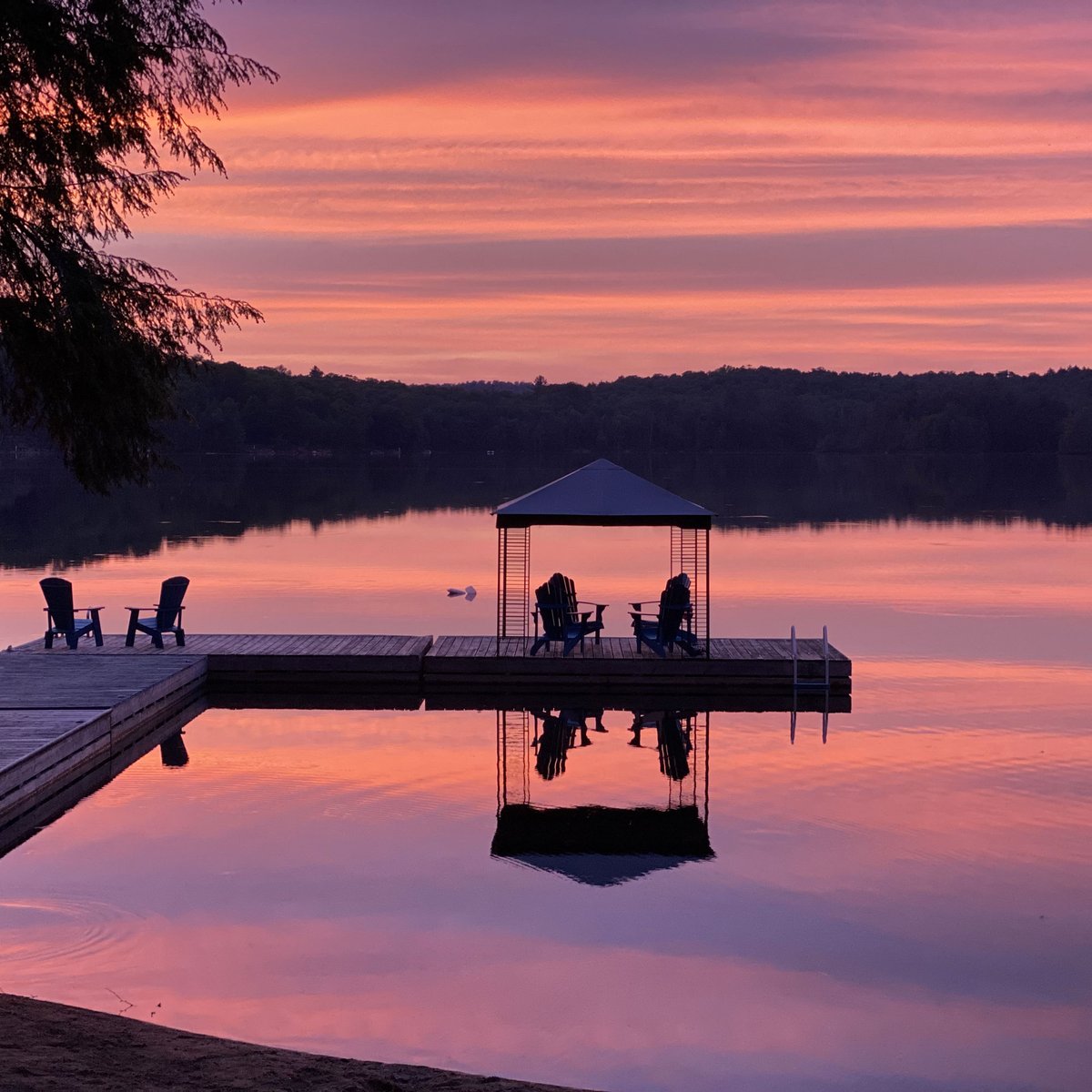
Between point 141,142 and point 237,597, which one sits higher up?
point 141,142

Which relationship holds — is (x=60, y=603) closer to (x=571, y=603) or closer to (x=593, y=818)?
(x=571, y=603)

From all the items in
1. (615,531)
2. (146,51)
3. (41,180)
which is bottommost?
(615,531)

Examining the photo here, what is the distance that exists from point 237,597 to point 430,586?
15.6ft

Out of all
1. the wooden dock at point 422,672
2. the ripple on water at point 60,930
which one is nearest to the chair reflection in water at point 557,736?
the wooden dock at point 422,672

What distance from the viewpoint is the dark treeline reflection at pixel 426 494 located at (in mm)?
53031

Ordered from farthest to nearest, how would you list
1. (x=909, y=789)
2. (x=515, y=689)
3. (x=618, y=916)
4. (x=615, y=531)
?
(x=615, y=531) < (x=515, y=689) < (x=909, y=789) < (x=618, y=916)

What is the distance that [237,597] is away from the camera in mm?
32625

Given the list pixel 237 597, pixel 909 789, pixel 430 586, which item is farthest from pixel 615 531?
pixel 909 789

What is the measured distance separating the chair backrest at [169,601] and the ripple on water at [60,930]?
31.3ft

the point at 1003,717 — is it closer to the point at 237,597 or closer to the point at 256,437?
the point at 237,597

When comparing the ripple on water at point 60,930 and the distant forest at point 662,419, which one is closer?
the ripple on water at point 60,930

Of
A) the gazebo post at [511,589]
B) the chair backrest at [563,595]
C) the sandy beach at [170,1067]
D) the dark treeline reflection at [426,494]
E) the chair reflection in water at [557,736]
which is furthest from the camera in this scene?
the dark treeline reflection at [426,494]

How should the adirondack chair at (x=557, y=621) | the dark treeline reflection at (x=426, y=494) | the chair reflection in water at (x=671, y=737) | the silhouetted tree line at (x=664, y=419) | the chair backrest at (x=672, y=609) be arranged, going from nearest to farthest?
1. the chair reflection in water at (x=671, y=737)
2. the chair backrest at (x=672, y=609)
3. the adirondack chair at (x=557, y=621)
4. the dark treeline reflection at (x=426, y=494)
5. the silhouetted tree line at (x=664, y=419)

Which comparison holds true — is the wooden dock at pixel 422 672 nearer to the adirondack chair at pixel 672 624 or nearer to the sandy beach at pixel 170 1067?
the adirondack chair at pixel 672 624
